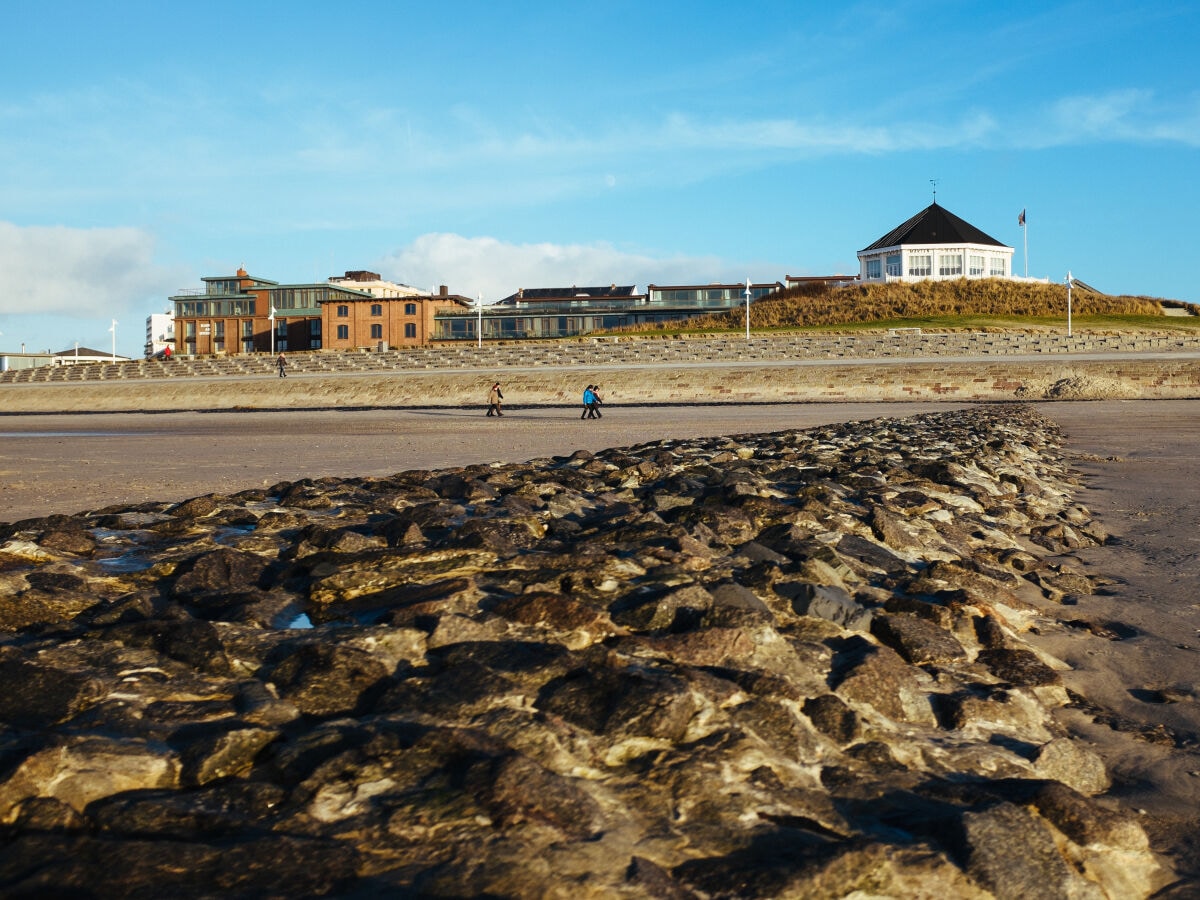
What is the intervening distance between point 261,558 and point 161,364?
69.5m

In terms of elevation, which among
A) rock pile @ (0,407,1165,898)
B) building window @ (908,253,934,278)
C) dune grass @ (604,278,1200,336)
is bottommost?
rock pile @ (0,407,1165,898)

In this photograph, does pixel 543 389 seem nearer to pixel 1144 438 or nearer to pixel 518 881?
pixel 1144 438

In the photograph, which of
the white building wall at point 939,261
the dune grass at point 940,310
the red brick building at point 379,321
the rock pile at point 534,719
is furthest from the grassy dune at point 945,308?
the rock pile at point 534,719

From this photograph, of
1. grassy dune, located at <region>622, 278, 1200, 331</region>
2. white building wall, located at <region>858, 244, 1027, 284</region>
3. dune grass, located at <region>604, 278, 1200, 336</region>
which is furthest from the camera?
white building wall, located at <region>858, 244, 1027, 284</region>

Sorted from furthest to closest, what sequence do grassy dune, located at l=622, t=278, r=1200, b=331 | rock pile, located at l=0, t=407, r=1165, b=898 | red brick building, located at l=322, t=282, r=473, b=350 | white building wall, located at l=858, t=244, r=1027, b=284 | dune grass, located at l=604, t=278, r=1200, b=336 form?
red brick building, located at l=322, t=282, r=473, b=350 < white building wall, located at l=858, t=244, r=1027, b=284 < grassy dune, located at l=622, t=278, r=1200, b=331 < dune grass, located at l=604, t=278, r=1200, b=336 < rock pile, located at l=0, t=407, r=1165, b=898

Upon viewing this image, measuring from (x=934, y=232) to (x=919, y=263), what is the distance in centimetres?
400

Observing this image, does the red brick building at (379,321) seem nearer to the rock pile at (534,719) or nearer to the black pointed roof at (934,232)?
the black pointed roof at (934,232)

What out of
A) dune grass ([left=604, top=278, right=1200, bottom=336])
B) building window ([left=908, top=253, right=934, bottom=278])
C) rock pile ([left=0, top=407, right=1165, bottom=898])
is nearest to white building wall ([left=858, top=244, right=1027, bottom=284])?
building window ([left=908, top=253, right=934, bottom=278])

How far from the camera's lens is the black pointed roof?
285ft

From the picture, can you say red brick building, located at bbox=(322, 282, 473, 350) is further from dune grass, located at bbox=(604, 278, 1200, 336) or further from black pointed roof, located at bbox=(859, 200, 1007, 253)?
black pointed roof, located at bbox=(859, 200, 1007, 253)

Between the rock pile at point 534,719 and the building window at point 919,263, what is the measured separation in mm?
84187

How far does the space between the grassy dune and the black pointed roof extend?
16.8 feet

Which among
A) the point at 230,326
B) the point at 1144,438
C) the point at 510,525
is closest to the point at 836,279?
the point at 230,326

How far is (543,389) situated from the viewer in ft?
149
